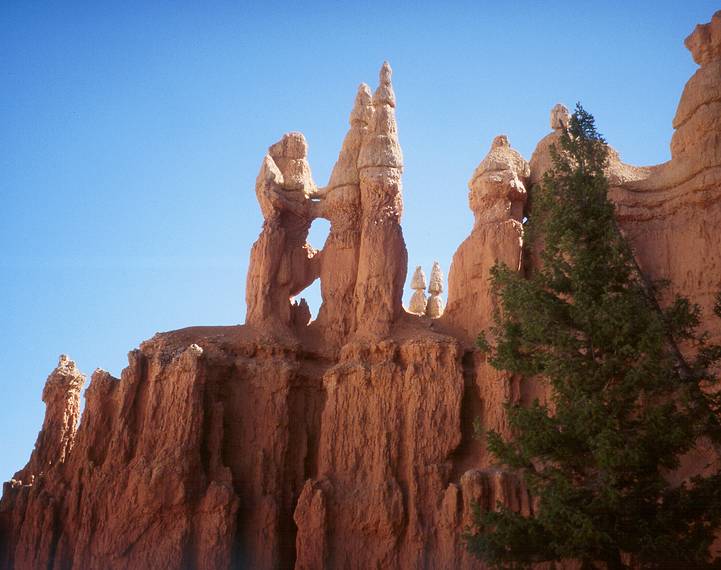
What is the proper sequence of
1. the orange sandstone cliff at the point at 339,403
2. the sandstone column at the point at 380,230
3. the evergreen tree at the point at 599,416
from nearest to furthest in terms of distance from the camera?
1. the evergreen tree at the point at 599,416
2. the orange sandstone cliff at the point at 339,403
3. the sandstone column at the point at 380,230

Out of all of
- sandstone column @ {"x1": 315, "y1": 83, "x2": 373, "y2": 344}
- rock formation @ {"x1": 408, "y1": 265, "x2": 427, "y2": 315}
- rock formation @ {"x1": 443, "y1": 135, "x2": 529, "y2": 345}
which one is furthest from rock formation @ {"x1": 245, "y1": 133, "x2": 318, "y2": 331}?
rock formation @ {"x1": 408, "y1": 265, "x2": 427, "y2": 315}

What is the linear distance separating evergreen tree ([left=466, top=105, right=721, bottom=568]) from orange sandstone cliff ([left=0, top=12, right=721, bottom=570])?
5.11 meters

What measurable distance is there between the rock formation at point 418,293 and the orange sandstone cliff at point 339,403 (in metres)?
10.8

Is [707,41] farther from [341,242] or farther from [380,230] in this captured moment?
[341,242]

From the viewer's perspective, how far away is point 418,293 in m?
38.1

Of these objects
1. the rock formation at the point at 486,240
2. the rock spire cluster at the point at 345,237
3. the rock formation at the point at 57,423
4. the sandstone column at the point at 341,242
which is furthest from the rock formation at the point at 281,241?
the rock formation at the point at 57,423

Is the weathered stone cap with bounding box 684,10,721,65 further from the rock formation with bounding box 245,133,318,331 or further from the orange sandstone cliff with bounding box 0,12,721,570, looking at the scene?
the rock formation with bounding box 245,133,318,331

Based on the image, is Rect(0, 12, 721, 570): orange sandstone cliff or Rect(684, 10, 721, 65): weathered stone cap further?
Rect(684, 10, 721, 65): weathered stone cap

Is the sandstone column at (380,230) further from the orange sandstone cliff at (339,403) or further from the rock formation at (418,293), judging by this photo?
the rock formation at (418,293)

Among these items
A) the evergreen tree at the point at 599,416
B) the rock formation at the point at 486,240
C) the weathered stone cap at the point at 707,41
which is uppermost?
the weathered stone cap at the point at 707,41

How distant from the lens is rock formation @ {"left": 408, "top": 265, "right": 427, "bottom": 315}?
3646cm

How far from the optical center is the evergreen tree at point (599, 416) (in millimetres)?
13875

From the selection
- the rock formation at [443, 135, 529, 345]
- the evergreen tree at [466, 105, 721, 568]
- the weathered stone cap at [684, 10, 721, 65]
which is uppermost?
the weathered stone cap at [684, 10, 721, 65]

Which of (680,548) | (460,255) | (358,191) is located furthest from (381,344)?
(680,548)
